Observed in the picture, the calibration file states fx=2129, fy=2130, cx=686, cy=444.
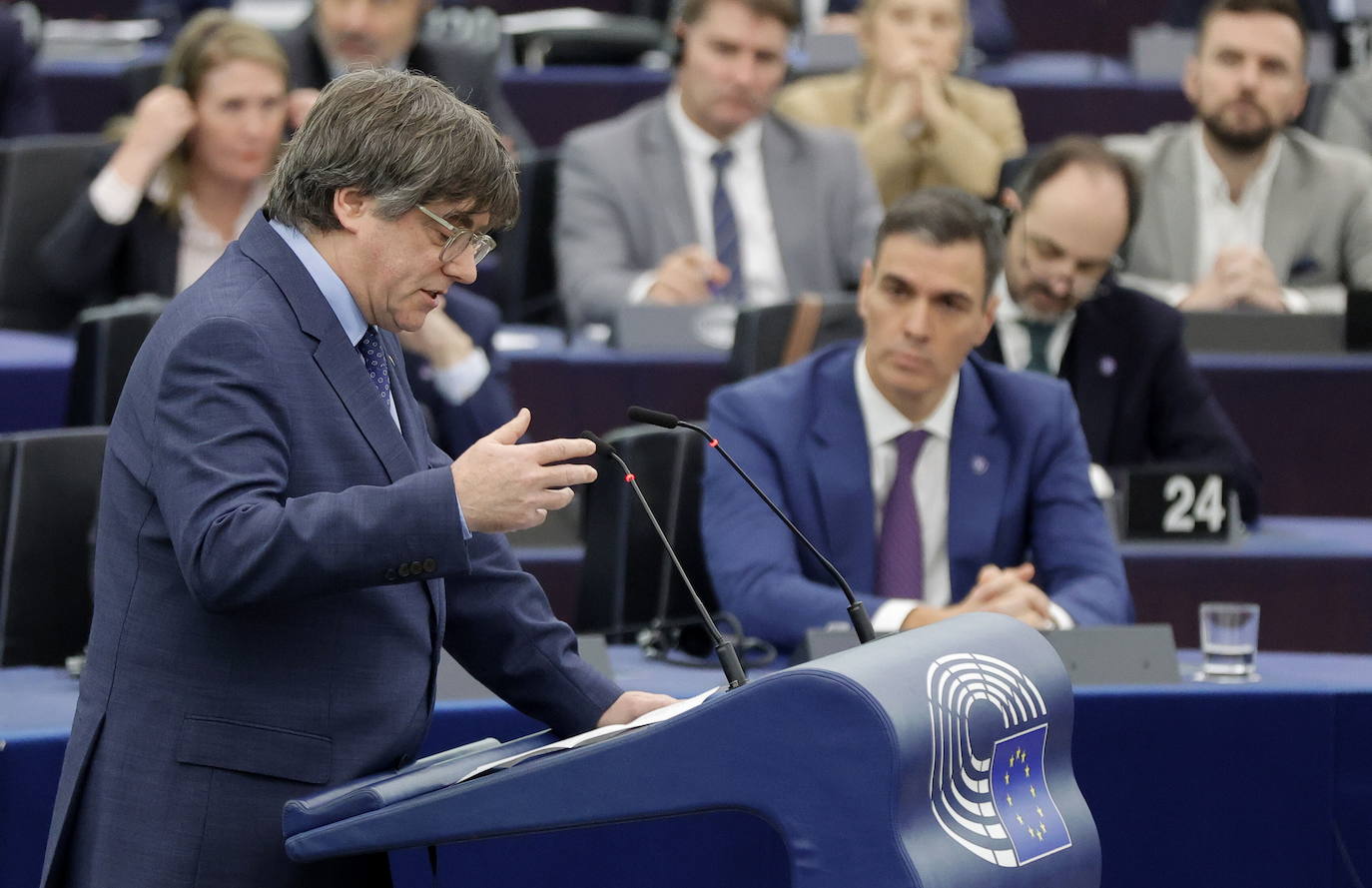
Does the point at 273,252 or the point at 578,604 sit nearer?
the point at 273,252

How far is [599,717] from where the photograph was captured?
2.14 metres

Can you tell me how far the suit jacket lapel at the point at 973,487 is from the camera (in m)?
3.28

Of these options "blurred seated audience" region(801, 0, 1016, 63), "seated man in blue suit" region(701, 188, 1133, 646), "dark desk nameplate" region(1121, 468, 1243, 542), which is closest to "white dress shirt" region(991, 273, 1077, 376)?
"dark desk nameplate" region(1121, 468, 1243, 542)

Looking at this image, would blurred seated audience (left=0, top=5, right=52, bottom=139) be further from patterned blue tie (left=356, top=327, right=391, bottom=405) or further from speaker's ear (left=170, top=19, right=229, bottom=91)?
patterned blue tie (left=356, top=327, right=391, bottom=405)

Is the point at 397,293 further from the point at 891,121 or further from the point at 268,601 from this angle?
the point at 891,121

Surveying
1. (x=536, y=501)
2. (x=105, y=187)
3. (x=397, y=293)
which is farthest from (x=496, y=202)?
(x=105, y=187)

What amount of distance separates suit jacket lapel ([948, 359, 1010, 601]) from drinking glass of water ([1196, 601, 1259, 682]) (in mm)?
491

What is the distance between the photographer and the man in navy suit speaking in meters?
1.77

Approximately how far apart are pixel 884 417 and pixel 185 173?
6.82 feet

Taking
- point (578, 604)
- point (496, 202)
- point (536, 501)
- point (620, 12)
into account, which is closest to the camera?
point (536, 501)

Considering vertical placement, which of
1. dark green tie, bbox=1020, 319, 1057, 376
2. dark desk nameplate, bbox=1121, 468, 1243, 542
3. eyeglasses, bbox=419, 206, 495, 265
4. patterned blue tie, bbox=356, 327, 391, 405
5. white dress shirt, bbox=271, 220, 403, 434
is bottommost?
dark desk nameplate, bbox=1121, 468, 1243, 542

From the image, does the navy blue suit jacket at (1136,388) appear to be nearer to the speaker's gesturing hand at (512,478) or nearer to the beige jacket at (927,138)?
the beige jacket at (927,138)

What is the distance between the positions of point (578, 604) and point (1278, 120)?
2.71m

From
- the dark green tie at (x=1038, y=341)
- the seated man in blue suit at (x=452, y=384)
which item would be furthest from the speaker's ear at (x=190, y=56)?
the dark green tie at (x=1038, y=341)
